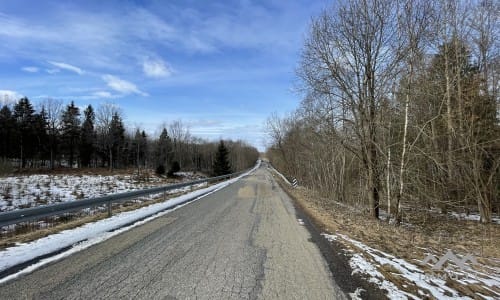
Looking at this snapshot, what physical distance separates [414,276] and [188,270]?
353 centimetres

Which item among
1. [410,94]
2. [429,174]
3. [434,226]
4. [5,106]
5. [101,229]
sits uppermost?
[5,106]

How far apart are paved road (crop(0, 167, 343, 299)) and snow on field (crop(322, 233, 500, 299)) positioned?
0.72m

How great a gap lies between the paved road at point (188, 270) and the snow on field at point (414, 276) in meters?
0.72

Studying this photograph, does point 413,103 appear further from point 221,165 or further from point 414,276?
point 221,165


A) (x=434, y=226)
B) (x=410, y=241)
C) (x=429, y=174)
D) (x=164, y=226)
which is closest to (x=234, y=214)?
(x=164, y=226)

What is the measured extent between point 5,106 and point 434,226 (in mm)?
75425

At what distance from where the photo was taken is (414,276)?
4.57 meters

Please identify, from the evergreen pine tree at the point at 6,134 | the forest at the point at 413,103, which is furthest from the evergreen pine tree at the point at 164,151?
the forest at the point at 413,103

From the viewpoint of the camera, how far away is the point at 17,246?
5648 millimetres

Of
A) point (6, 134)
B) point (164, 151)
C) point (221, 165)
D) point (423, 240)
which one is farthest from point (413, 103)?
point (164, 151)

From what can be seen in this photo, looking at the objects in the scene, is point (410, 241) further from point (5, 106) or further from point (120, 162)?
point (120, 162)

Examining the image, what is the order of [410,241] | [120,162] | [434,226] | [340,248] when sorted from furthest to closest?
[120,162]
[434,226]
[410,241]
[340,248]

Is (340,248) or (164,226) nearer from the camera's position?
(340,248)

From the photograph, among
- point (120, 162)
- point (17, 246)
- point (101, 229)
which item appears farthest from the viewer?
point (120, 162)
